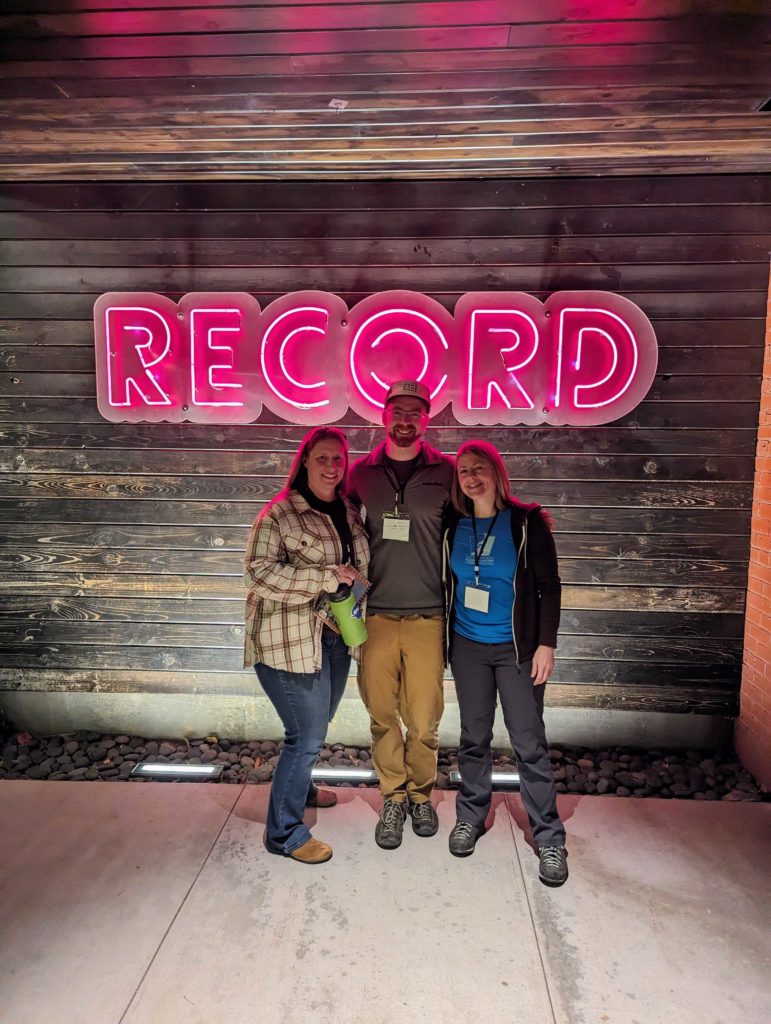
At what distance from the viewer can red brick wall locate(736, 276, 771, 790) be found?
11.1ft

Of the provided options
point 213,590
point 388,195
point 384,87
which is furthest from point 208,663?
point 384,87

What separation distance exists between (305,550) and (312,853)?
→ 134 cm

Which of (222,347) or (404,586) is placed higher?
(222,347)

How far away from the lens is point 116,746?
3785 millimetres

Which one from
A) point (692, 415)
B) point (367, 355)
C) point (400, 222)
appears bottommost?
point (692, 415)

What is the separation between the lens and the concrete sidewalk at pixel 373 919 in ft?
6.59

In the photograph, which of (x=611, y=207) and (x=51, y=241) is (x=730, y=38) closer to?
(x=611, y=207)

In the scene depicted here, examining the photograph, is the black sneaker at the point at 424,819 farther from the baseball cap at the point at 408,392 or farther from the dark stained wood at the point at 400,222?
the dark stained wood at the point at 400,222

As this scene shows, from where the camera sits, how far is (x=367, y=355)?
349 centimetres

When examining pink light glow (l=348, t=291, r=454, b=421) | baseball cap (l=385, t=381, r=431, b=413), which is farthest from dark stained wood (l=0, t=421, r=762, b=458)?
baseball cap (l=385, t=381, r=431, b=413)

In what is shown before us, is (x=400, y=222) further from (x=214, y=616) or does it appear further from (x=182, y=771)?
(x=182, y=771)

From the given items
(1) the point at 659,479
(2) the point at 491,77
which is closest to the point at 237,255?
(2) the point at 491,77

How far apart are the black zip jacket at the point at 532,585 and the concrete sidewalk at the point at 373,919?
3.30 feet

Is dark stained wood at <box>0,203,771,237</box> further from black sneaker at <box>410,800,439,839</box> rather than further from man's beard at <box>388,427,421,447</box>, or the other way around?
black sneaker at <box>410,800,439,839</box>
